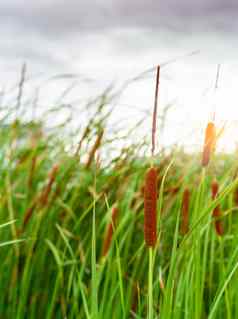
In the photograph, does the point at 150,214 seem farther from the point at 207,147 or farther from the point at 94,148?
the point at 94,148

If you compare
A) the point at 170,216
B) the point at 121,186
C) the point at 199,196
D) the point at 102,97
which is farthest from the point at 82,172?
the point at 199,196

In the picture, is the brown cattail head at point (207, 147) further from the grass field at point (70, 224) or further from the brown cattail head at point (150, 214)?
the grass field at point (70, 224)

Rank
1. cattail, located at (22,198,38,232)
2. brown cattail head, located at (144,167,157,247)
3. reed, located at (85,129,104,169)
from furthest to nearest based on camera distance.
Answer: cattail, located at (22,198,38,232) < reed, located at (85,129,104,169) < brown cattail head, located at (144,167,157,247)

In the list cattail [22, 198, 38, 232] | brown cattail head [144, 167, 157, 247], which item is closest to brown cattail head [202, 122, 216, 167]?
brown cattail head [144, 167, 157, 247]

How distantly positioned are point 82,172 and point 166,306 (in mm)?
1628

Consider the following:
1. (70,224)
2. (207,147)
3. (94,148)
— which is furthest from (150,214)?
Result: (70,224)

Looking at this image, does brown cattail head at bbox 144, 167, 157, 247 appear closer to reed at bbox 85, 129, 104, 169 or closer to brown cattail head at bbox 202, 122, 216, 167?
brown cattail head at bbox 202, 122, 216, 167

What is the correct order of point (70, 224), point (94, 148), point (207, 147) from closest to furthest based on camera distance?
point (207, 147) < point (94, 148) < point (70, 224)

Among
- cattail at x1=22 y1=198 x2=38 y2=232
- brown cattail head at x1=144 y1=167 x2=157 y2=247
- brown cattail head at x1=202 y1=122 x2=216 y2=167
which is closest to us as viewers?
brown cattail head at x1=144 y1=167 x2=157 y2=247

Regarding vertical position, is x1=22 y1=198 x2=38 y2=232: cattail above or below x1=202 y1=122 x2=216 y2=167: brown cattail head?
below

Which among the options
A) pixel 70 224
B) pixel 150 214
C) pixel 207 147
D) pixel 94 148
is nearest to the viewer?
pixel 150 214

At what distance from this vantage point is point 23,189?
9.07 ft

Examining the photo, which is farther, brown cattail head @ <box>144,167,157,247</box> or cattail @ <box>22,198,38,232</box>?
cattail @ <box>22,198,38,232</box>

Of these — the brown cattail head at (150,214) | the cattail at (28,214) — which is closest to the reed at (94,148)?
the cattail at (28,214)
